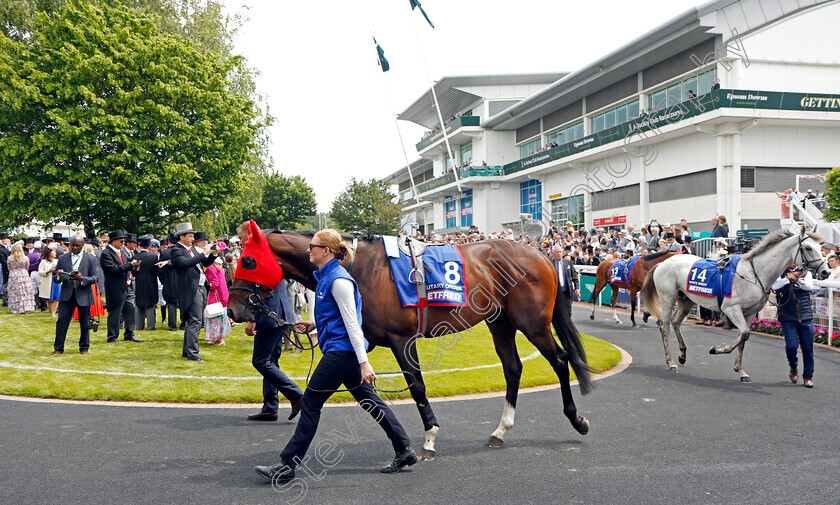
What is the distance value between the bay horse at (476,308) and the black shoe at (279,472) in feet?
3.53

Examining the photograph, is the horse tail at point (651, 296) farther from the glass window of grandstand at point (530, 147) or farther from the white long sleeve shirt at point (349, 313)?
the glass window of grandstand at point (530, 147)

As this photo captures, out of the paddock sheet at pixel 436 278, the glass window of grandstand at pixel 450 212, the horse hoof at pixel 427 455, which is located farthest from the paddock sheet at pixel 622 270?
the glass window of grandstand at pixel 450 212

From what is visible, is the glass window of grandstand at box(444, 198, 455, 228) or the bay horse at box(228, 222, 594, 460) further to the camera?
the glass window of grandstand at box(444, 198, 455, 228)

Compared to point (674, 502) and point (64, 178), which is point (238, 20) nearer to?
point (64, 178)

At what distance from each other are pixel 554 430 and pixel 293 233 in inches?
120

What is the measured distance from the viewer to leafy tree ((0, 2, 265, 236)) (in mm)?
21141

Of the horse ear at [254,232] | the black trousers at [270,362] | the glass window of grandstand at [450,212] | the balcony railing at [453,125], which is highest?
the balcony railing at [453,125]

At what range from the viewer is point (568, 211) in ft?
125

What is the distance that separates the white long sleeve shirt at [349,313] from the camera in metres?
4.07

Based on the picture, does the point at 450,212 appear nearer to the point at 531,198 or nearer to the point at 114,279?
the point at 531,198

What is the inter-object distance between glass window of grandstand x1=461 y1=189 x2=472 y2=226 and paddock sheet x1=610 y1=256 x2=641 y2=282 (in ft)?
121

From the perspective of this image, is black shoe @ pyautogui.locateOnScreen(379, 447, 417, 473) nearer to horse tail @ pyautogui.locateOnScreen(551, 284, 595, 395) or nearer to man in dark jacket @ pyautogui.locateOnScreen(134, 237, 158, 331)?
horse tail @ pyautogui.locateOnScreen(551, 284, 595, 395)

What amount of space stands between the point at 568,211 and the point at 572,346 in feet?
110

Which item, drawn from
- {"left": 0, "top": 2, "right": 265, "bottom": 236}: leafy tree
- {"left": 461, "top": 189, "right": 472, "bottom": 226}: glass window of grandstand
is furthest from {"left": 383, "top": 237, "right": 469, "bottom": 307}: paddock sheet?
{"left": 461, "top": 189, "right": 472, "bottom": 226}: glass window of grandstand
